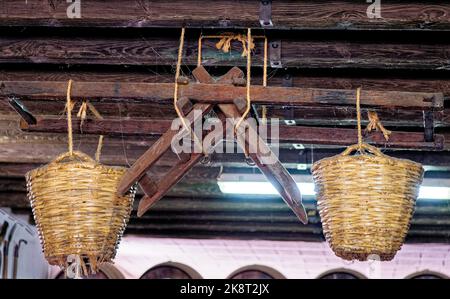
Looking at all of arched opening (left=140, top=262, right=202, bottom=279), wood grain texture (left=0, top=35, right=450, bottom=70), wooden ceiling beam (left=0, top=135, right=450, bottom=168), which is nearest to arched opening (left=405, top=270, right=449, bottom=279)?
arched opening (left=140, top=262, right=202, bottom=279)

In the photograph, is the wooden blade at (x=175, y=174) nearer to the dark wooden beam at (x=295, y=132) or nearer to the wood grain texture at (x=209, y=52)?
the dark wooden beam at (x=295, y=132)

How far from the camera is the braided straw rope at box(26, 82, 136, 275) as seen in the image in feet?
10.8

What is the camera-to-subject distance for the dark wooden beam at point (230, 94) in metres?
3.28

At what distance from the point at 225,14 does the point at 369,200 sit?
1.20 meters

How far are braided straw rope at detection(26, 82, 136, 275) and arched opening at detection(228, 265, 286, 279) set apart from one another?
5.21 m

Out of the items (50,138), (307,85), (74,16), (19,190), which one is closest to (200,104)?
(74,16)

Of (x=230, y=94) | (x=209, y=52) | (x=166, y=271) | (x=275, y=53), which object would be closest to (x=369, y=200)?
(x=230, y=94)

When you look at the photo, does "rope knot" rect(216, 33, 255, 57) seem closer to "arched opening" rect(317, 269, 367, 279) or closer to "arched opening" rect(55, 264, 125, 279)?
"arched opening" rect(317, 269, 367, 279)

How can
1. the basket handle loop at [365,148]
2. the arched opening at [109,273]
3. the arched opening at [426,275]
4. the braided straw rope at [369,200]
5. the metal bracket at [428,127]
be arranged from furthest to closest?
the arched opening at [109,273] < the arched opening at [426,275] < the metal bracket at [428,127] < the basket handle loop at [365,148] < the braided straw rope at [369,200]

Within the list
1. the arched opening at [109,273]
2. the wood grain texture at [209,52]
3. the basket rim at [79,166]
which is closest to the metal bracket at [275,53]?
the wood grain texture at [209,52]

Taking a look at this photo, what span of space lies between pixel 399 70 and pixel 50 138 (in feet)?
9.31

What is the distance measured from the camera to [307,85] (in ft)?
15.3

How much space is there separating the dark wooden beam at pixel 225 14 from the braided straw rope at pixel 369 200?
1.91 ft

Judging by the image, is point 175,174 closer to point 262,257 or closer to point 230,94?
point 230,94
